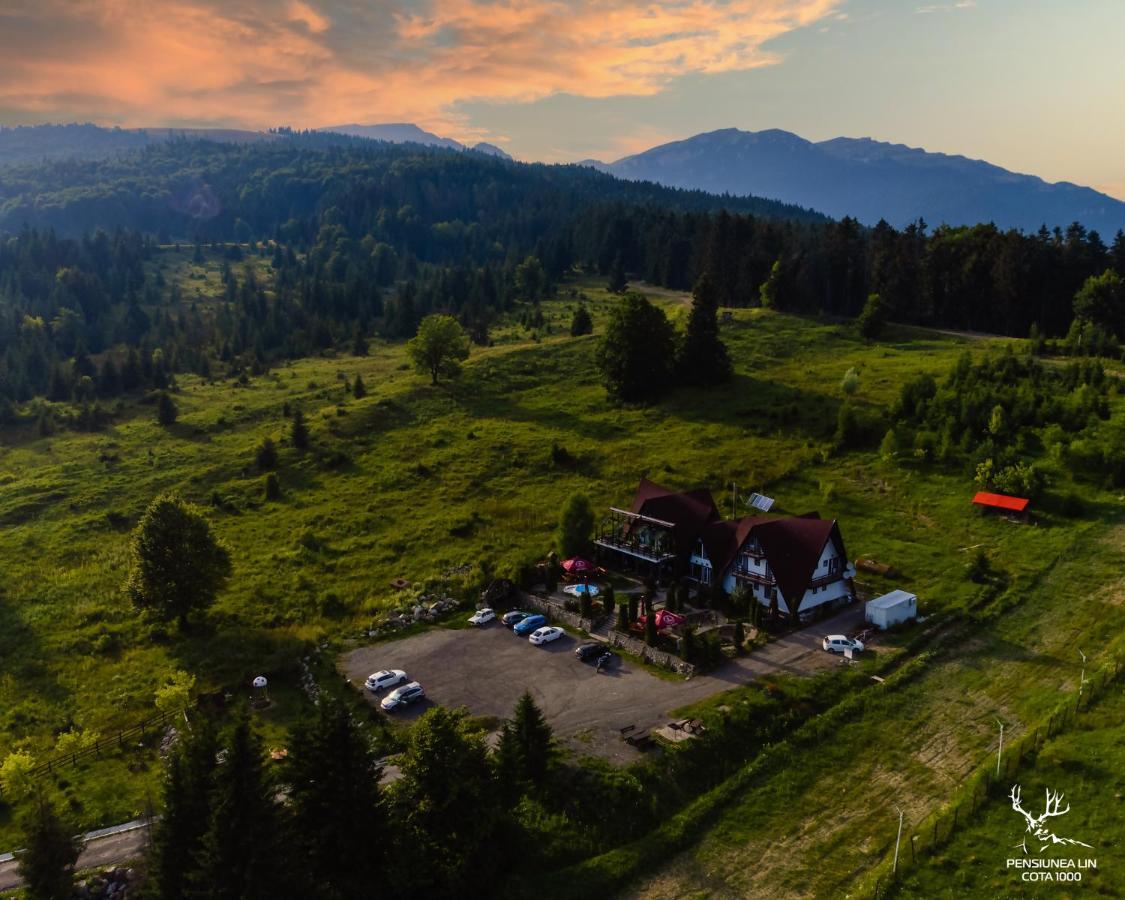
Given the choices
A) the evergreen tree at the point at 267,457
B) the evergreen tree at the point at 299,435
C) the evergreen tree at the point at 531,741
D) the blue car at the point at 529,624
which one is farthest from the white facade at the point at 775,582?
the evergreen tree at the point at 299,435

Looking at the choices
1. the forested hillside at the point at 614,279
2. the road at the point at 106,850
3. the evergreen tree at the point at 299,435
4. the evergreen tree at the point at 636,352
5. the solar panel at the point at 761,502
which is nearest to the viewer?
the road at the point at 106,850

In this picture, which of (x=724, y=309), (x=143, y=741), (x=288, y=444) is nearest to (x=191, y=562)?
(x=143, y=741)

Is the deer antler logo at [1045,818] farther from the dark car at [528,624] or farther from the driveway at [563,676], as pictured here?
the dark car at [528,624]

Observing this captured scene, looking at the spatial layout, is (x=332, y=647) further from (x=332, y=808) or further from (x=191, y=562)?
(x=332, y=808)

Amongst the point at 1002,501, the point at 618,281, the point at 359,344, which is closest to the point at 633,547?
the point at 1002,501

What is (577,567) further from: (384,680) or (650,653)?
(384,680)

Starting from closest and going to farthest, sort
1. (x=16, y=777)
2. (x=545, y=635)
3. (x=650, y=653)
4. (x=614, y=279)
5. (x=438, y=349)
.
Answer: (x=16, y=777) < (x=650, y=653) < (x=545, y=635) < (x=438, y=349) < (x=614, y=279)
